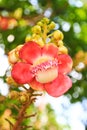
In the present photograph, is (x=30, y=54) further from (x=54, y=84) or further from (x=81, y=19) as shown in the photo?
(x=81, y=19)

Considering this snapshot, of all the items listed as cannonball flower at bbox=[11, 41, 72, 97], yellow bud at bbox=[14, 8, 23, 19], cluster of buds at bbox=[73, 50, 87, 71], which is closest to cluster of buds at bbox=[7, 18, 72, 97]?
cannonball flower at bbox=[11, 41, 72, 97]

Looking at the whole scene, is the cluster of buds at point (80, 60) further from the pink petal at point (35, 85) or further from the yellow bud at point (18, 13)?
the pink petal at point (35, 85)

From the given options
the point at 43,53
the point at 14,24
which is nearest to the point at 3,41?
the point at 14,24

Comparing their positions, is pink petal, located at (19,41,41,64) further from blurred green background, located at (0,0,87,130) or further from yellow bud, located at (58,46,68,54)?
blurred green background, located at (0,0,87,130)

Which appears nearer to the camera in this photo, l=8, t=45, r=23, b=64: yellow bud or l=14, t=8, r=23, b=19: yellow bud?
l=8, t=45, r=23, b=64: yellow bud

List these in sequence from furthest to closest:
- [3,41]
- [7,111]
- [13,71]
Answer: [3,41]
[7,111]
[13,71]

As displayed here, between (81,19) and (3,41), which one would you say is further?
(81,19)

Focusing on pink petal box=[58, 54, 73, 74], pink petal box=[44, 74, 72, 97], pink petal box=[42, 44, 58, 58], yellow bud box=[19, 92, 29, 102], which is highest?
pink petal box=[42, 44, 58, 58]
